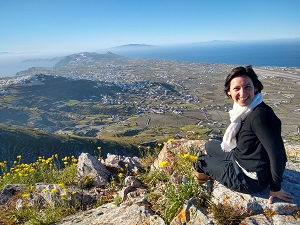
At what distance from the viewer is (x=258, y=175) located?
456 centimetres

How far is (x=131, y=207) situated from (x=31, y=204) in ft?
9.67

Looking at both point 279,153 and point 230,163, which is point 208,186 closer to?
point 230,163

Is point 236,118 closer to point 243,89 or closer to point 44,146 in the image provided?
point 243,89

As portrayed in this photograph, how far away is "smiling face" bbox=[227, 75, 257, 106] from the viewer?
460cm

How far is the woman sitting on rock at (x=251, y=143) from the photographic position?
4.21 meters

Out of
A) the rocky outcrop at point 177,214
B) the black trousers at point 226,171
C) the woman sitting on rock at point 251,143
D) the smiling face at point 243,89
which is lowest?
the rocky outcrop at point 177,214

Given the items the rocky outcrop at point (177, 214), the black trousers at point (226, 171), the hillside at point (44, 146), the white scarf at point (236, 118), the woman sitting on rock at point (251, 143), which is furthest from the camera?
the hillside at point (44, 146)

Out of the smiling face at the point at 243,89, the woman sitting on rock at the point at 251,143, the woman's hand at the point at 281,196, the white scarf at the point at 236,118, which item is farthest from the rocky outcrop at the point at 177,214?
the smiling face at the point at 243,89

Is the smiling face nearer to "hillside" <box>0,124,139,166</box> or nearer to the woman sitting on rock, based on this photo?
the woman sitting on rock

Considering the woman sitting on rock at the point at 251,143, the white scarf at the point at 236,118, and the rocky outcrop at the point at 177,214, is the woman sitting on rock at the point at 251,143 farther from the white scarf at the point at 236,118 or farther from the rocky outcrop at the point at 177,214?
the rocky outcrop at the point at 177,214

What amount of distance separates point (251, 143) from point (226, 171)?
0.83 meters

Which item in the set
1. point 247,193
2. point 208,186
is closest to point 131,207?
point 208,186

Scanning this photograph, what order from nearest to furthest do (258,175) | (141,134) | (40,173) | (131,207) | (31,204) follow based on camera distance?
(258,175), (131,207), (31,204), (40,173), (141,134)

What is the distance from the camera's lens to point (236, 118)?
472 centimetres
